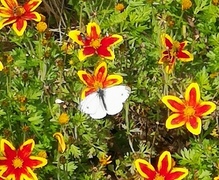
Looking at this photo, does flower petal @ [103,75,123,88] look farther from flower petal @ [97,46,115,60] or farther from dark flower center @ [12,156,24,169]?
dark flower center @ [12,156,24,169]

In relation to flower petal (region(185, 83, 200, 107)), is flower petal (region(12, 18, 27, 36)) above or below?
above

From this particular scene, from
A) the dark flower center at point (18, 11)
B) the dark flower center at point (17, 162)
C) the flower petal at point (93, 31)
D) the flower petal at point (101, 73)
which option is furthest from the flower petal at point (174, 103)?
the dark flower center at point (18, 11)

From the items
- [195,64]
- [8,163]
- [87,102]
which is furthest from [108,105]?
[195,64]

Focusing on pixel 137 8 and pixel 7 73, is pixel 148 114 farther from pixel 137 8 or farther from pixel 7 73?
pixel 7 73

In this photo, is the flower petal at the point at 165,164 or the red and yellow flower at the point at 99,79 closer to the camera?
the flower petal at the point at 165,164

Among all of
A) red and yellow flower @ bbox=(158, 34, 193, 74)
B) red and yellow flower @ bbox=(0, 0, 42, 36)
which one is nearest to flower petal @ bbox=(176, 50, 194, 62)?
red and yellow flower @ bbox=(158, 34, 193, 74)

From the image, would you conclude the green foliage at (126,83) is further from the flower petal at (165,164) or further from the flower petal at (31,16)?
the flower petal at (165,164)
